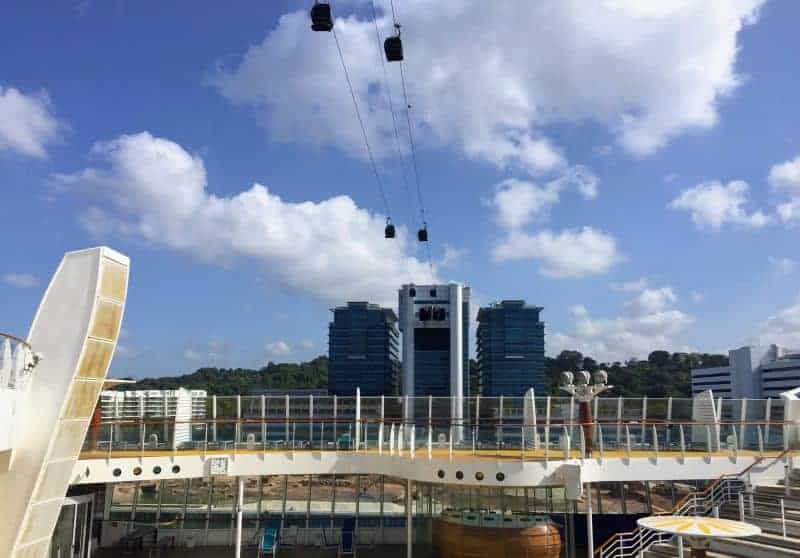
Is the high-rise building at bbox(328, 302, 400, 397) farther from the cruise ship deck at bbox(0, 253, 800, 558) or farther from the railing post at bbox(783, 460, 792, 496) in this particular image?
the railing post at bbox(783, 460, 792, 496)

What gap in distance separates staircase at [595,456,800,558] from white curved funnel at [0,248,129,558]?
12.4m

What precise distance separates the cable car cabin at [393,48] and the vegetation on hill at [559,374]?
83.1 m

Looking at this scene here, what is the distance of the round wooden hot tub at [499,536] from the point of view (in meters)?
17.6

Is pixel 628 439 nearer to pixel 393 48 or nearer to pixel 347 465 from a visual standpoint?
pixel 347 465

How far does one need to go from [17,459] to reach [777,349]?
108254 millimetres

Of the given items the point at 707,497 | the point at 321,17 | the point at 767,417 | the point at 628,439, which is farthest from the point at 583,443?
the point at 321,17

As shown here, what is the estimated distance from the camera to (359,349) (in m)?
93.7

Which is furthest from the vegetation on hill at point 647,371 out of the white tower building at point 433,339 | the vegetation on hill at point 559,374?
the white tower building at point 433,339

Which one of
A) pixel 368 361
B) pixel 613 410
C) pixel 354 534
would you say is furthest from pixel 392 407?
pixel 368 361

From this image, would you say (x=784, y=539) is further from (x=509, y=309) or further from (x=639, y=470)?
(x=509, y=309)

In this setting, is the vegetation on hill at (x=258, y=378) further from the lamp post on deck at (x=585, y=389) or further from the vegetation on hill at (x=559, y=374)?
the lamp post on deck at (x=585, y=389)

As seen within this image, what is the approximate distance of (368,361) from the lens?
93.9m

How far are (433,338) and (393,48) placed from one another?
73.3 meters

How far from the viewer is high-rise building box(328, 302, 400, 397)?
9338cm
